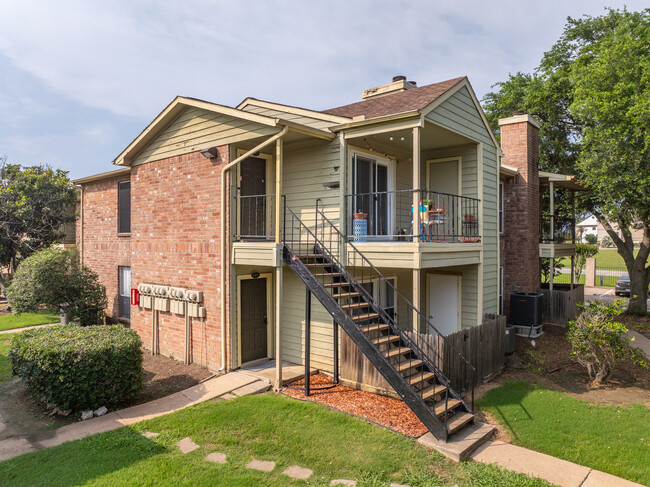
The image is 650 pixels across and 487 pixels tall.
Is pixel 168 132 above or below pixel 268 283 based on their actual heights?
above

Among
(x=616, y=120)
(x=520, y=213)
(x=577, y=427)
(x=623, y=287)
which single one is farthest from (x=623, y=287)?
(x=577, y=427)

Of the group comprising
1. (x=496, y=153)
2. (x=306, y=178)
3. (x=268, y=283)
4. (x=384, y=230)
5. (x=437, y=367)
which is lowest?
(x=437, y=367)

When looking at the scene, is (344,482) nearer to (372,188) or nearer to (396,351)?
(396,351)

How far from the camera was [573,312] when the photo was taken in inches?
570

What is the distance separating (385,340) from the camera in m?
7.38

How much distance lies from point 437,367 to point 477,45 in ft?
37.0

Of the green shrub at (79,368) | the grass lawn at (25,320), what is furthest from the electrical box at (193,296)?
the grass lawn at (25,320)

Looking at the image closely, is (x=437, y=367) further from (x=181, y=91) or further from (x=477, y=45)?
(x=477, y=45)

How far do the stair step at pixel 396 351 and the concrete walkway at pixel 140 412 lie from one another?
9.21 feet

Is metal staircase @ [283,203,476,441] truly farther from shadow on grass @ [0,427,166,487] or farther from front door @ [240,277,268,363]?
shadow on grass @ [0,427,166,487]

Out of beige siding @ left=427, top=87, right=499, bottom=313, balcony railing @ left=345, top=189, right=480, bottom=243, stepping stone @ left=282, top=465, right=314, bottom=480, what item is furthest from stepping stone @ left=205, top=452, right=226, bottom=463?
beige siding @ left=427, top=87, right=499, bottom=313

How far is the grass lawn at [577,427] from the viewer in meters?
5.93

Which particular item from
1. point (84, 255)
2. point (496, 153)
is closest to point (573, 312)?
point (496, 153)

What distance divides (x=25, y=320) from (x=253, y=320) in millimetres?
10658
